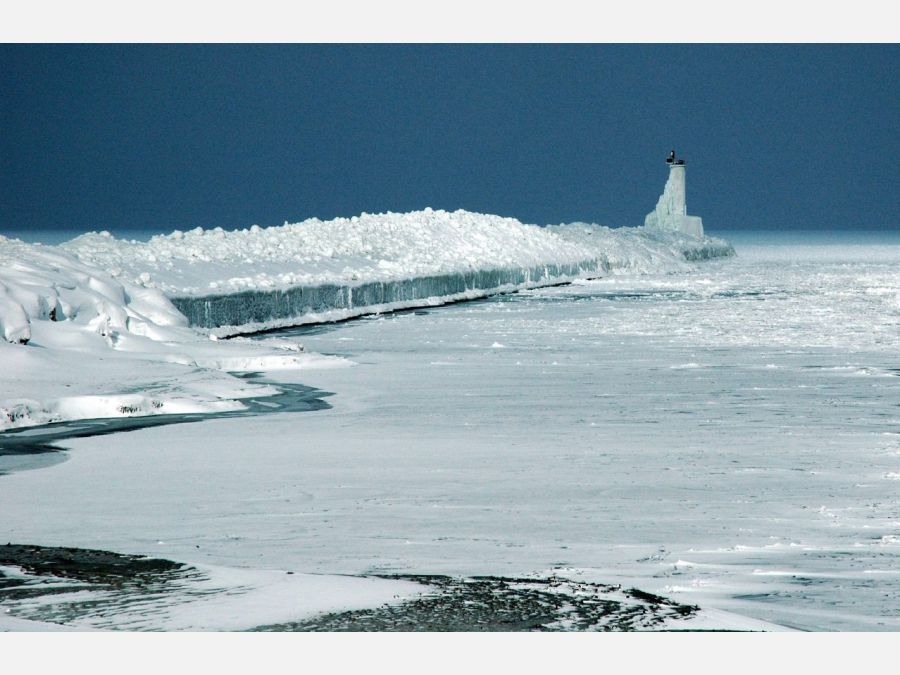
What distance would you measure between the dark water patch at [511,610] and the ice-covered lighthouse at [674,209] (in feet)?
171

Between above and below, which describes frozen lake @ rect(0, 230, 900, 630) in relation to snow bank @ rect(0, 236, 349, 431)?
below

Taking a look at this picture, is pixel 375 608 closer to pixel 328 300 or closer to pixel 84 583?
pixel 84 583

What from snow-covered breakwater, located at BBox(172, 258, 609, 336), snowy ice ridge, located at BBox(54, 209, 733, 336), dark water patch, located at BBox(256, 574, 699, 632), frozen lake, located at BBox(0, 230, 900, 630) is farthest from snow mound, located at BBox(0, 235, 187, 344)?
dark water patch, located at BBox(256, 574, 699, 632)

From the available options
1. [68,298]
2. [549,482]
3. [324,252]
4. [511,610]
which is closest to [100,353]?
[68,298]

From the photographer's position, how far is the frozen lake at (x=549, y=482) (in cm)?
503

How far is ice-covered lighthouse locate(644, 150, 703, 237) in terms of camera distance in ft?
188

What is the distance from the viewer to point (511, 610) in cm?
427

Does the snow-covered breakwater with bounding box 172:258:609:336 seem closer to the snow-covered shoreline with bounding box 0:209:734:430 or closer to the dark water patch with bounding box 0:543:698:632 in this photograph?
the snow-covered shoreline with bounding box 0:209:734:430

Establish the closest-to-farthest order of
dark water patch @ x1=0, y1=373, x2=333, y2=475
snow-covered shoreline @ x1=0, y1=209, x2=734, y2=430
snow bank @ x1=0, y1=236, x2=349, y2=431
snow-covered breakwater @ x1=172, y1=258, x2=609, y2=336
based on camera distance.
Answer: dark water patch @ x1=0, y1=373, x2=333, y2=475
snow bank @ x1=0, y1=236, x2=349, y2=431
snow-covered shoreline @ x1=0, y1=209, x2=734, y2=430
snow-covered breakwater @ x1=172, y1=258, x2=609, y2=336

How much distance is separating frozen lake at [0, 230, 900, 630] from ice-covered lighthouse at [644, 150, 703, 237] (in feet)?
147

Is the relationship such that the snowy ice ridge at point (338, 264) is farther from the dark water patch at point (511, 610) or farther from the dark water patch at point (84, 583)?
the dark water patch at point (511, 610)

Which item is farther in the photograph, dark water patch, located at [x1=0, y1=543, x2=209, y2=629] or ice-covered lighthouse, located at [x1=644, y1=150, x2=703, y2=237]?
ice-covered lighthouse, located at [x1=644, y1=150, x2=703, y2=237]

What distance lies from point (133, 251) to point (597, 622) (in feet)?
50.6

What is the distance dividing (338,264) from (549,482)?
15867 millimetres
